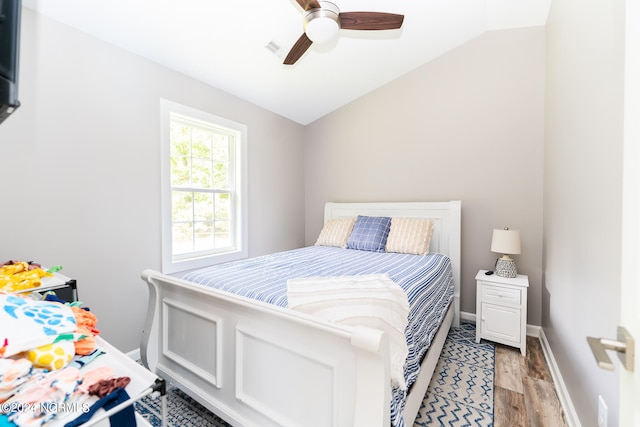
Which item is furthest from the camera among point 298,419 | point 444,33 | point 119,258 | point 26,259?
point 444,33

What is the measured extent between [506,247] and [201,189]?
9.33 ft

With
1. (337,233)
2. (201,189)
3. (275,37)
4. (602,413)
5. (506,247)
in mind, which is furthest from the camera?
(337,233)

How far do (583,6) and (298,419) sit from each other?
249 centimetres

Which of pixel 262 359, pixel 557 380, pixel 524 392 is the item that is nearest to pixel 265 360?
pixel 262 359

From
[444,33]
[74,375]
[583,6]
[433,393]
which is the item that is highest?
[444,33]

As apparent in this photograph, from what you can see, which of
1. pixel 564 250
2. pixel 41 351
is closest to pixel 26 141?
pixel 41 351

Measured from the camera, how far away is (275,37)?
234 centimetres

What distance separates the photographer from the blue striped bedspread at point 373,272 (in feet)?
4.81

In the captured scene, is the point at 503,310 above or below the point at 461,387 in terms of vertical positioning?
above

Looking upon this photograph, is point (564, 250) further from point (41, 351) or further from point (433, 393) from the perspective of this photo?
point (41, 351)

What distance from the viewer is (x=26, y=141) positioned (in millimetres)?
1725

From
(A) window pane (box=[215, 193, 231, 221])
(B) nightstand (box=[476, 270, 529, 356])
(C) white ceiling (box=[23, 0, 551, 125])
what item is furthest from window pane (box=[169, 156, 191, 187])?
(B) nightstand (box=[476, 270, 529, 356])

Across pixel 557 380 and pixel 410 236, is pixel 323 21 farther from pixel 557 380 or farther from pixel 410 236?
pixel 557 380

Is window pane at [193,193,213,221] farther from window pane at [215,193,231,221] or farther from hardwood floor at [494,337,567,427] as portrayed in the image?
hardwood floor at [494,337,567,427]
